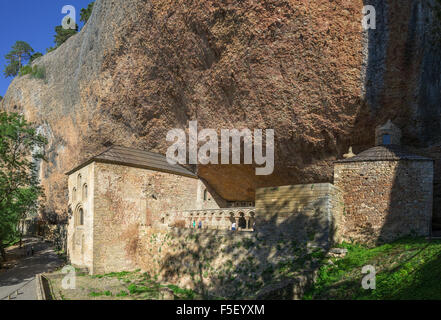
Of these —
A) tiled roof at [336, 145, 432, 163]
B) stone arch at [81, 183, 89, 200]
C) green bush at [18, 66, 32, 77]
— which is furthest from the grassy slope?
green bush at [18, 66, 32, 77]

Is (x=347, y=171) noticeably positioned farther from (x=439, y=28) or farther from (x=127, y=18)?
(x=127, y=18)

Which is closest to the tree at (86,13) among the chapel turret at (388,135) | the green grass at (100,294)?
the green grass at (100,294)

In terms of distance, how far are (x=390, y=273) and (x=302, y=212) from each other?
351cm

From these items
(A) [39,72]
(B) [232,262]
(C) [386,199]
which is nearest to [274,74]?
(C) [386,199]

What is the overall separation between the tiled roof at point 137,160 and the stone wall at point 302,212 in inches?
→ 376

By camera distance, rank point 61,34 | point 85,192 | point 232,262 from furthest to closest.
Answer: point 61,34 → point 85,192 → point 232,262

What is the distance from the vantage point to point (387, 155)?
38.2ft

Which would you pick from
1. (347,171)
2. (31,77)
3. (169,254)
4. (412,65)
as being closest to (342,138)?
(347,171)

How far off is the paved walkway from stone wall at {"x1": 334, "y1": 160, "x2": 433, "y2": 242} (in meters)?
14.1

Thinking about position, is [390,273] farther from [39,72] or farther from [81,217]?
[39,72]
